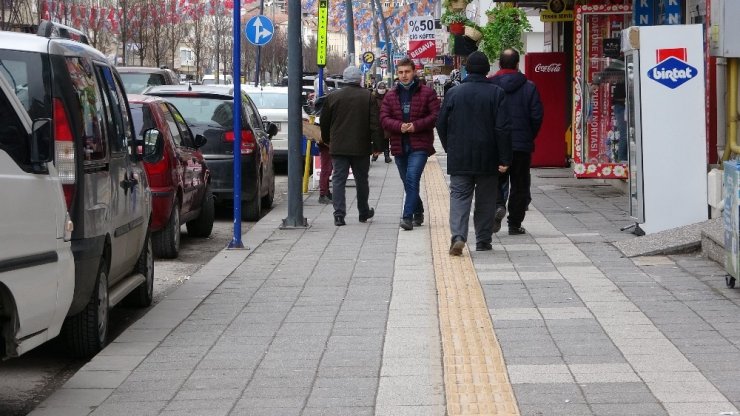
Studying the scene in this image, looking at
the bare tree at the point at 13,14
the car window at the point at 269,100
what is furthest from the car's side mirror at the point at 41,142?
the bare tree at the point at 13,14

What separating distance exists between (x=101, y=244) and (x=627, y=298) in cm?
365

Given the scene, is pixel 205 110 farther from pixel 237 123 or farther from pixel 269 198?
pixel 237 123

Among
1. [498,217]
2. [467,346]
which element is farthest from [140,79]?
[467,346]

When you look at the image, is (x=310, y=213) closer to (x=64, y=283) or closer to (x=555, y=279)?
(x=555, y=279)

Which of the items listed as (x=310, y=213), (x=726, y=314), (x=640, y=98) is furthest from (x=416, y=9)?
(x=726, y=314)

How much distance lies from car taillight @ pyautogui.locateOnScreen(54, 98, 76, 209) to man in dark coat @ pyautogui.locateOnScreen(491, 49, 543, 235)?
654 cm

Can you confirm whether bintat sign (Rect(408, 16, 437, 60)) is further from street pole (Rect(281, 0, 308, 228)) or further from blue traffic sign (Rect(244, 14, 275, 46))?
street pole (Rect(281, 0, 308, 228))

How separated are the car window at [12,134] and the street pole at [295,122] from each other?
26.7 ft

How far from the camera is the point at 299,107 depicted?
1488 centimetres

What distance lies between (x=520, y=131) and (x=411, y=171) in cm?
136

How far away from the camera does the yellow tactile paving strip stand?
20.5 feet

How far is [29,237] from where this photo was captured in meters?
6.30

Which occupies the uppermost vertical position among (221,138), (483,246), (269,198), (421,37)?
(421,37)

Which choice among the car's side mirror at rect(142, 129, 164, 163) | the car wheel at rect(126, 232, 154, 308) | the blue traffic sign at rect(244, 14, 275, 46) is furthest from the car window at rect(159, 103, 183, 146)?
the blue traffic sign at rect(244, 14, 275, 46)
